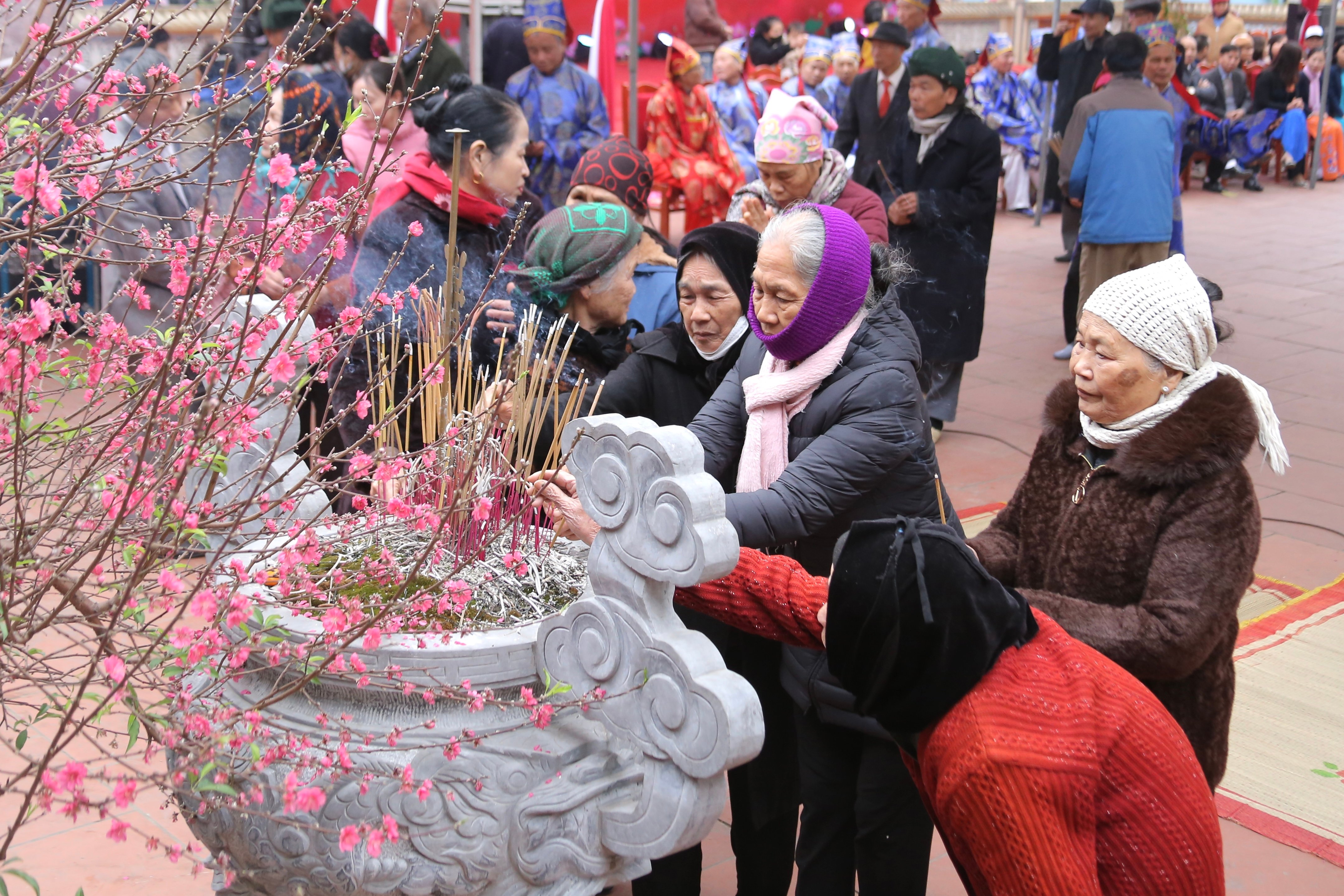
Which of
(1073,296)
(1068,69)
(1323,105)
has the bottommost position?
(1073,296)

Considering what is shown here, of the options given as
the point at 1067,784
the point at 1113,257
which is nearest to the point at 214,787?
the point at 1067,784

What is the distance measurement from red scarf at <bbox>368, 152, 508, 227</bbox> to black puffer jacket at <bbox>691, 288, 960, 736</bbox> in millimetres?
1186

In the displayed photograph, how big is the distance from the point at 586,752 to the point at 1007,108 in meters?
10.8

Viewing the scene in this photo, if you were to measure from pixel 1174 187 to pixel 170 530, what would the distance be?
5.73 meters

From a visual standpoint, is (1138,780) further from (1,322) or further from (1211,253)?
(1211,253)

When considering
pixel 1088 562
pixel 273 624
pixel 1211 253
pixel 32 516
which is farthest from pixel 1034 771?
pixel 1211 253

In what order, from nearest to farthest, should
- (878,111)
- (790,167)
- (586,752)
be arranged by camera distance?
(586,752), (790,167), (878,111)

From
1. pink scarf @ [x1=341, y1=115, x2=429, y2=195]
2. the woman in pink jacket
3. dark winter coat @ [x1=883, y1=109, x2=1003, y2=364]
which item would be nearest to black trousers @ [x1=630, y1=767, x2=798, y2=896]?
the woman in pink jacket

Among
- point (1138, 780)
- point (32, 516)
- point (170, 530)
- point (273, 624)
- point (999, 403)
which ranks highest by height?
point (170, 530)

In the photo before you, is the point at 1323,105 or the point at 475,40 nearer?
the point at 475,40

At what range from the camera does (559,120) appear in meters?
5.69

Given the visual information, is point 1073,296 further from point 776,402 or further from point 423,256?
point 776,402

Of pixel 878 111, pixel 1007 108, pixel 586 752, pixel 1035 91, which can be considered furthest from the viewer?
pixel 1035 91

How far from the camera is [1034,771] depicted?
133 cm
